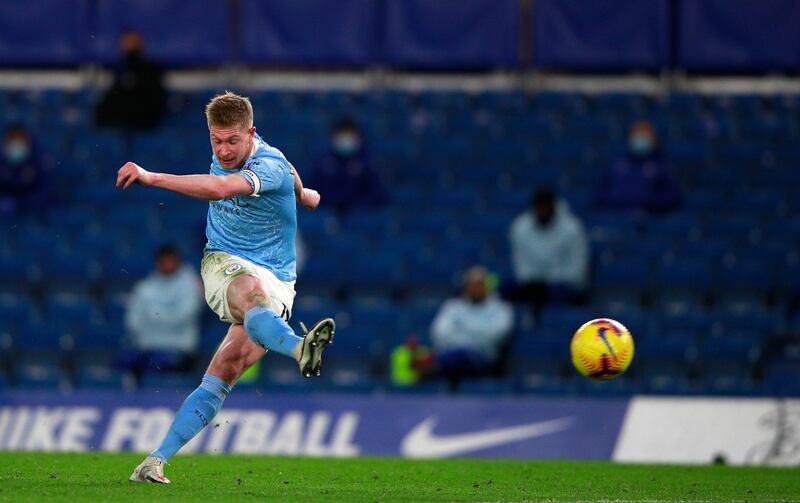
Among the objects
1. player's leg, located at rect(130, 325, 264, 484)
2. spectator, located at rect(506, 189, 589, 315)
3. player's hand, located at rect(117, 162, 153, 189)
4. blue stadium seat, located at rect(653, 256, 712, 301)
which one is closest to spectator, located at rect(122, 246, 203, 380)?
spectator, located at rect(506, 189, 589, 315)

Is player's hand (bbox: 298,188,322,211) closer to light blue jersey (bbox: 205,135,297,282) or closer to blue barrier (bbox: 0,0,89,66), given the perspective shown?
light blue jersey (bbox: 205,135,297,282)

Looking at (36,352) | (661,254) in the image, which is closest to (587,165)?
(661,254)

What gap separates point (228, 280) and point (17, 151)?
9443 mm

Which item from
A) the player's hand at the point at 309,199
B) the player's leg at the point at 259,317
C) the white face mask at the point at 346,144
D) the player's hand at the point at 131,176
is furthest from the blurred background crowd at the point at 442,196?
the player's hand at the point at 131,176

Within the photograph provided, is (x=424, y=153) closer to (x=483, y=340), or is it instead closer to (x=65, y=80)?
(x=483, y=340)

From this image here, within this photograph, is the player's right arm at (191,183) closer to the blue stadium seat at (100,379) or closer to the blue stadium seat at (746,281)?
the blue stadium seat at (100,379)

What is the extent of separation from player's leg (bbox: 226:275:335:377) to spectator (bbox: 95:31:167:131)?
10.3 metres

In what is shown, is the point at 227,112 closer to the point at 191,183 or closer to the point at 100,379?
the point at 191,183

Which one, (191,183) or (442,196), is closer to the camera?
(191,183)

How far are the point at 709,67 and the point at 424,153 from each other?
4.09 meters

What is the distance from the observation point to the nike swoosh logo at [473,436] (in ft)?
43.4

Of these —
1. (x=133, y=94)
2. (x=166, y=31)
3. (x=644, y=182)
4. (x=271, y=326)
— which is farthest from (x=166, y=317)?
(x=271, y=326)

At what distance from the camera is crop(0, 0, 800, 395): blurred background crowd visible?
586 inches

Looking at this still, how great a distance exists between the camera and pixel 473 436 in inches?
522
